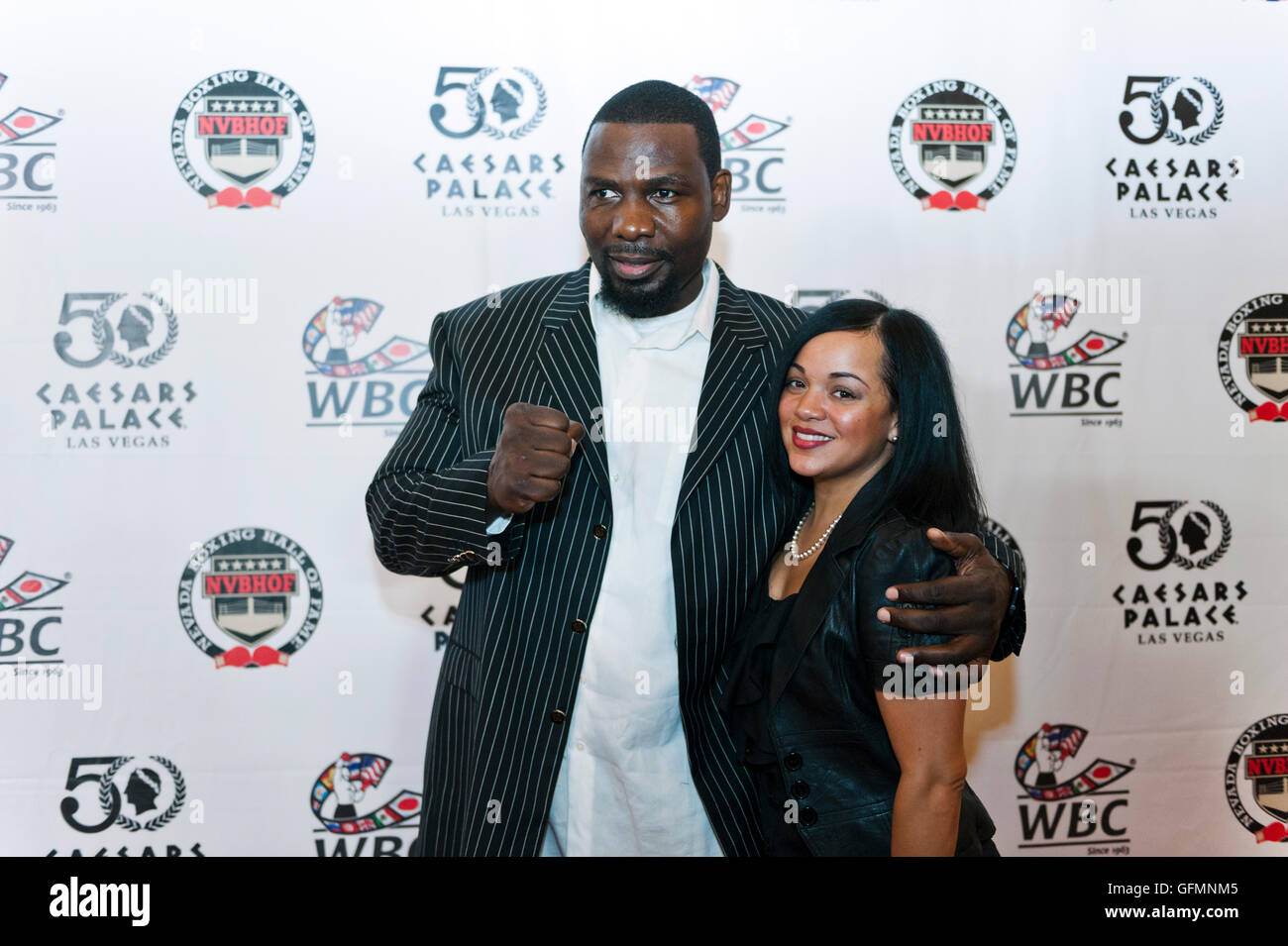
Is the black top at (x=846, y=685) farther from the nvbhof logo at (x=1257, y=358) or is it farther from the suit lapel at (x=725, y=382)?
the nvbhof logo at (x=1257, y=358)

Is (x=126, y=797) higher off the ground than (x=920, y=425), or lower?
lower

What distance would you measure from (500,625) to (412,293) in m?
1.25

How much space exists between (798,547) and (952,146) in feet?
5.10

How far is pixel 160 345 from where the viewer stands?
2705mm

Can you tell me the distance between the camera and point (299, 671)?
2.78m

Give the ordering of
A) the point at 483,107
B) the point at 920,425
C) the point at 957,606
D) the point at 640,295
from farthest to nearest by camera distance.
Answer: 1. the point at 483,107
2. the point at 640,295
3. the point at 920,425
4. the point at 957,606

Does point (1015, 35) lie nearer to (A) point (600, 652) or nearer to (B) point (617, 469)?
(B) point (617, 469)

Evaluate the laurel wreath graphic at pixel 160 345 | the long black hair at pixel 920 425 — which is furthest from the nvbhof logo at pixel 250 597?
the long black hair at pixel 920 425

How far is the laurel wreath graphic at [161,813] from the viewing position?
2.75 meters

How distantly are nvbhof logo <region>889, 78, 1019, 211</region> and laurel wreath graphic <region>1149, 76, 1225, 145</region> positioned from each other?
41 cm

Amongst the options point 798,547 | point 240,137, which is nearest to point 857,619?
point 798,547

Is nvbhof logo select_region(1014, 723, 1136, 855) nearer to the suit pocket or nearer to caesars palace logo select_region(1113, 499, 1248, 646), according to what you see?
caesars palace logo select_region(1113, 499, 1248, 646)

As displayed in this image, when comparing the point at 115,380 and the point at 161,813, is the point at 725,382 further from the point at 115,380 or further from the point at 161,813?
the point at 161,813

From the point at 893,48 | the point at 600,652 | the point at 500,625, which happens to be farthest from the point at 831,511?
the point at 893,48
